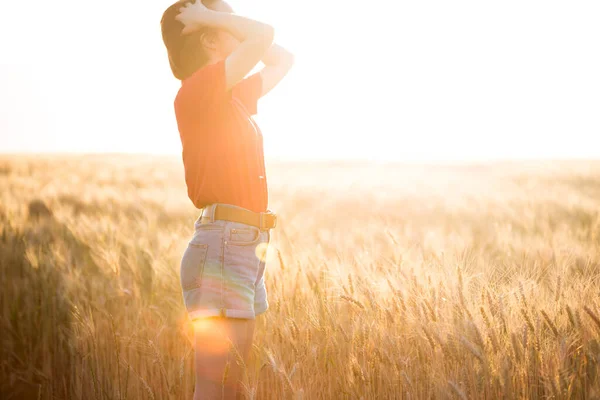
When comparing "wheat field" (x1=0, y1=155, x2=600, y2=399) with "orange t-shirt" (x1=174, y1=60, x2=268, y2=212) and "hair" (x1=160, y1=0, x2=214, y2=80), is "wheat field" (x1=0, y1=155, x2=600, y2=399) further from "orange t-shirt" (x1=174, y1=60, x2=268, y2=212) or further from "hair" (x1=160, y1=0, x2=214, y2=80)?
"hair" (x1=160, y1=0, x2=214, y2=80)

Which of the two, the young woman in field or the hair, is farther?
the hair

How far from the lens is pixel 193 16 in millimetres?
1428

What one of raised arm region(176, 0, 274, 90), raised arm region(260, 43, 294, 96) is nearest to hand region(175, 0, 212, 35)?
raised arm region(176, 0, 274, 90)

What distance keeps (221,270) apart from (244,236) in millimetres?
124

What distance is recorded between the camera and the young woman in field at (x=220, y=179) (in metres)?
1.37

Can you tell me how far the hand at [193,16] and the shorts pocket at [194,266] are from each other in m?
0.67

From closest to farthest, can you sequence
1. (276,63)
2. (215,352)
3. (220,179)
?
1. (215,352)
2. (220,179)
3. (276,63)

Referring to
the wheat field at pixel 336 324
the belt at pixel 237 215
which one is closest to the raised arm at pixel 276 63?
the belt at pixel 237 215

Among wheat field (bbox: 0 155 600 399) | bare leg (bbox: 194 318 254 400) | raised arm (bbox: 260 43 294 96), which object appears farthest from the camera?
raised arm (bbox: 260 43 294 96)

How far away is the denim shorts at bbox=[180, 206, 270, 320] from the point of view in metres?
1.37

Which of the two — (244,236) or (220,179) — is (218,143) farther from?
(244,236)

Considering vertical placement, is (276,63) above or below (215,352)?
above

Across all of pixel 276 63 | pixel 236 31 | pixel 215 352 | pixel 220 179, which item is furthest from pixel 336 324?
pixel 236 31

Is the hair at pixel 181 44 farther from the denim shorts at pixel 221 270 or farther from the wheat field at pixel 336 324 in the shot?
the wheat field at pixel 336 324
